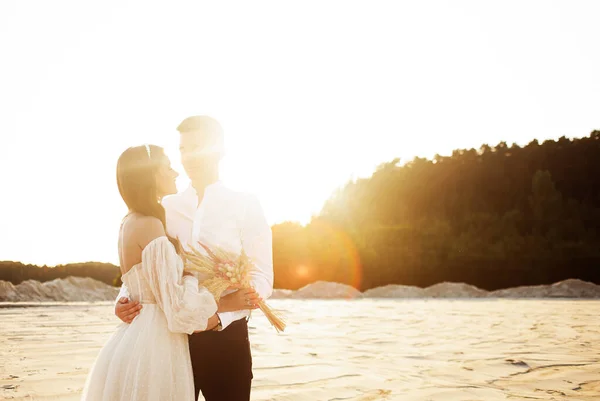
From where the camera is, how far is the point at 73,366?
5.98 metres

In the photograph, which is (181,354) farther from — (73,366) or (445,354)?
(445,354)

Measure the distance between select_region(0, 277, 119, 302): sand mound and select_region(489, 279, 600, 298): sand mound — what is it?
1722cm

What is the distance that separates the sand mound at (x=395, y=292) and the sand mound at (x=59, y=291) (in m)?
11.7

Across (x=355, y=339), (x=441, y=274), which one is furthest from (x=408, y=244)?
(x=355, y=339)

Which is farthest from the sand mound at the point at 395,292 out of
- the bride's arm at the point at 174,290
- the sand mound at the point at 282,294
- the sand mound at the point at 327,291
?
the bride's arm at the point at 174,290

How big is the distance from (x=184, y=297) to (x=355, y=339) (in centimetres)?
723

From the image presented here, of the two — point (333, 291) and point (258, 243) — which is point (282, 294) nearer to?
point (333, 291)

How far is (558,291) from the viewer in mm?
24531

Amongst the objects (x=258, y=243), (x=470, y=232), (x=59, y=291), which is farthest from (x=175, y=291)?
(x=470, y=232)

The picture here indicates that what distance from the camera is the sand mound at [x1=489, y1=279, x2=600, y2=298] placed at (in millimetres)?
24234

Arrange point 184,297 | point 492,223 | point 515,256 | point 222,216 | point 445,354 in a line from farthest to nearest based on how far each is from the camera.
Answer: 1. point 492,223
2. point 515,256
3. point 445,354
4. point 222,216
5. point 184,297

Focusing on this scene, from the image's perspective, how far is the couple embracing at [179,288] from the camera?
222cm

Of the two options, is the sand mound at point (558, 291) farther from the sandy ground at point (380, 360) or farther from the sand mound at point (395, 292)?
the sandy ground at point (380, 360)

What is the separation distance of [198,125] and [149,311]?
0.83m
